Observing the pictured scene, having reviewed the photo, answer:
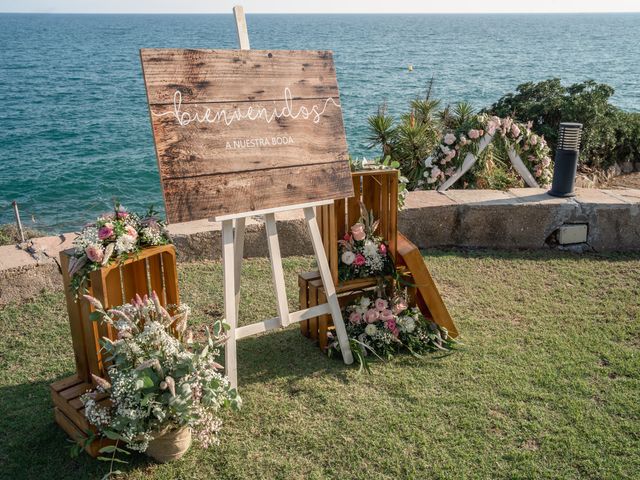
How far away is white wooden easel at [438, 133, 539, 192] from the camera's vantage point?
7.26m

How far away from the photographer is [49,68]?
45.2m

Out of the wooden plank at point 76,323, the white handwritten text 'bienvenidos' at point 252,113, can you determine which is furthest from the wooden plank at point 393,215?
the wooden plank at point 76,323

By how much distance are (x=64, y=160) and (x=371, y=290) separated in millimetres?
17018

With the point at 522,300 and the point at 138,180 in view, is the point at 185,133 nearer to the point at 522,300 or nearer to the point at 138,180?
the point at 522,300

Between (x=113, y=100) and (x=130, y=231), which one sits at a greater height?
(x=130, y=231)

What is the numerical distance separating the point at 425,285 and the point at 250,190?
152cm

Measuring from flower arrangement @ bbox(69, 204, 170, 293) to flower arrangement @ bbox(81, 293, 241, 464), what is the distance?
24cm

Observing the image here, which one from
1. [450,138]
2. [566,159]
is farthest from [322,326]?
[450,138]

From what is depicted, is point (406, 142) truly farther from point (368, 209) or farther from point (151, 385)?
point (151, 385)

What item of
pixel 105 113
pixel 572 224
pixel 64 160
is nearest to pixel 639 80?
pixel 105 113

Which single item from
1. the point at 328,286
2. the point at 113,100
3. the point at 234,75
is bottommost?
the point at 113,100

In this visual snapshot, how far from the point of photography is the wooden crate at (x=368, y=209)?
168 inches

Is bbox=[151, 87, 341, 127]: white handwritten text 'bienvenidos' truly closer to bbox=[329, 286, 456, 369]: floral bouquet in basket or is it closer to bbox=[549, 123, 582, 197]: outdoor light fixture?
bbox=[329, 286, 456, 369]: floral bouquet in basket

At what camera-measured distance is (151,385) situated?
10.0 ft
